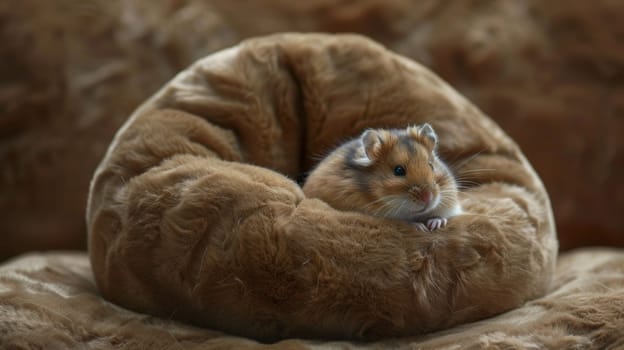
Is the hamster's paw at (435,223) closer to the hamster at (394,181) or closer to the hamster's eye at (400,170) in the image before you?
the hamster at (394,181)

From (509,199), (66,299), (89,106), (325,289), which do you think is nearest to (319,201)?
(325,289)

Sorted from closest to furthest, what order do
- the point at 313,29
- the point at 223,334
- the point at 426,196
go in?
the point at 223,334
the point at 426,196
the point at 313,29

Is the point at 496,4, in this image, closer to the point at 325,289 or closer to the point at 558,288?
the point at 558,288

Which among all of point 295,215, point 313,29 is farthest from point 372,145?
point 313,29

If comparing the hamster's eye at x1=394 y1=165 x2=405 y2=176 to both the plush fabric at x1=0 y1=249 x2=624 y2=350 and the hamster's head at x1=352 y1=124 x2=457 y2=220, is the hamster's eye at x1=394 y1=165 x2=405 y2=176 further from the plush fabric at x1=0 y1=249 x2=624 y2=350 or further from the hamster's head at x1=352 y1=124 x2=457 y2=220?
the plush fabric at x1=0 y1=249 x2=624 y2=350

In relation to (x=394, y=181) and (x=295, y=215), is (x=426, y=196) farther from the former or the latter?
(x=295, y=215)
